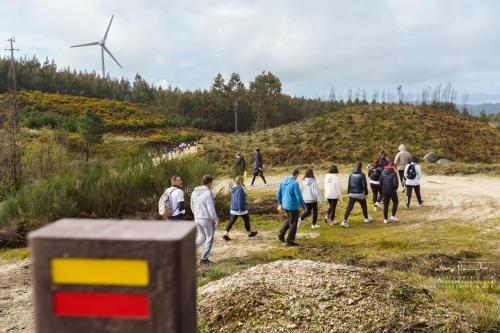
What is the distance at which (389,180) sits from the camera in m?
11.2

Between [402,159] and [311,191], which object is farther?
[402,159]

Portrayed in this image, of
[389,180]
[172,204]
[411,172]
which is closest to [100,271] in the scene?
[172,204]

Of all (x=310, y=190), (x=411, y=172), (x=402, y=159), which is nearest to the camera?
(x=310, y=190)

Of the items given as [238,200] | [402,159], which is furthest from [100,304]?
[402,159]

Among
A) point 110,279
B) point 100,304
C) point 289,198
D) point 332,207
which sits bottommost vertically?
point 332,207

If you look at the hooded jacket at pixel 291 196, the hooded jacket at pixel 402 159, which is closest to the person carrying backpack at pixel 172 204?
the hooded jacket at pixel 291 196

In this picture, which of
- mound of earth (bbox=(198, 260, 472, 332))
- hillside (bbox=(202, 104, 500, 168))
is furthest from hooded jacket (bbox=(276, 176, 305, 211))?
hillside (bbox=(202, 104, 500, 168))

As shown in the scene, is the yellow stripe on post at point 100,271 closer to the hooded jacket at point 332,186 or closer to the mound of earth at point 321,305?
the mound of earth at point 321,305

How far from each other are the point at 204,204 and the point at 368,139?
99.4 ft

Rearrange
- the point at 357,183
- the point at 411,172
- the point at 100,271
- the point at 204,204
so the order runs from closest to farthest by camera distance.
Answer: the point at 100,271
the point at 204,204
the point at 357,183
the point at 411,172

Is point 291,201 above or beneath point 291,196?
beneath

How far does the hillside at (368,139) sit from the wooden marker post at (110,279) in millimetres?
27736

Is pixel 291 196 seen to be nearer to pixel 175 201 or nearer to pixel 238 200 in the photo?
pixel 238 200

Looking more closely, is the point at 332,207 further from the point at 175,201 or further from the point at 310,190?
the point at 175,201
